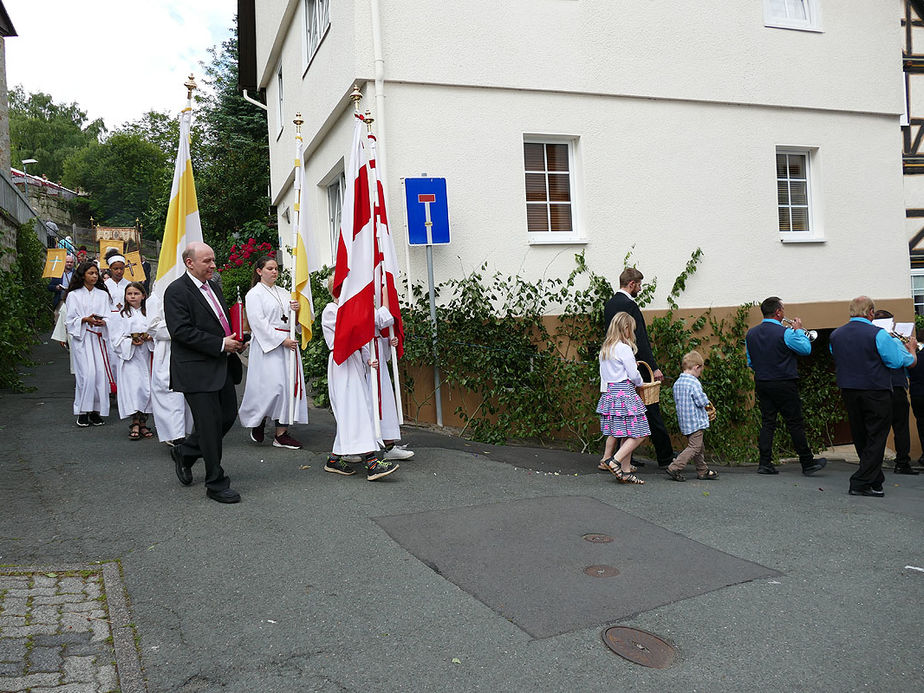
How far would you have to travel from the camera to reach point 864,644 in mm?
4027

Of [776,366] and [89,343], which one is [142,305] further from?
[776,366]

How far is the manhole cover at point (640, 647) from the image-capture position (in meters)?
3.80

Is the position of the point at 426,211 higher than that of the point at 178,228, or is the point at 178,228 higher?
the point at 426,211

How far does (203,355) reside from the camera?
611 centimetres

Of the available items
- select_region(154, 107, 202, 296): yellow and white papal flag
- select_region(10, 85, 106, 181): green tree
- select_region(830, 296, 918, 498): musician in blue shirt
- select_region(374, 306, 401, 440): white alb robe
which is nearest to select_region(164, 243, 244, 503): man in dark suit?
select_region(154, 107, 202, 296): yellow and white papal flag

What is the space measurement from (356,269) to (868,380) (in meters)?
5.19

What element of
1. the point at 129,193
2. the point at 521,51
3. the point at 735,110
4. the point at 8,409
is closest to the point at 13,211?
the point at 8,409

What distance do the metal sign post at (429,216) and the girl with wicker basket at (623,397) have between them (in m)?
2.69

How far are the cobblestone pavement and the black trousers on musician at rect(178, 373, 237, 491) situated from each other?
55.8 inches

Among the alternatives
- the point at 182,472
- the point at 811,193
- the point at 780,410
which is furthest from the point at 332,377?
the point at 811,193

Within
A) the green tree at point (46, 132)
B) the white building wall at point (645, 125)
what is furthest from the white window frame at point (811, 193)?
the green tree at point (46, 132)

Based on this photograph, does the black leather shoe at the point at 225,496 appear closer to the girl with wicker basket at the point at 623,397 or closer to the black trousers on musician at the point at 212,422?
the black trousers on musician at the point at 212,422

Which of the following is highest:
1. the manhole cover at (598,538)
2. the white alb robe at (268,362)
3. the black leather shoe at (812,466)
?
the white alb robe at (268,362)

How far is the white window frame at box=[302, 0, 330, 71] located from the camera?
11977 millimetres
